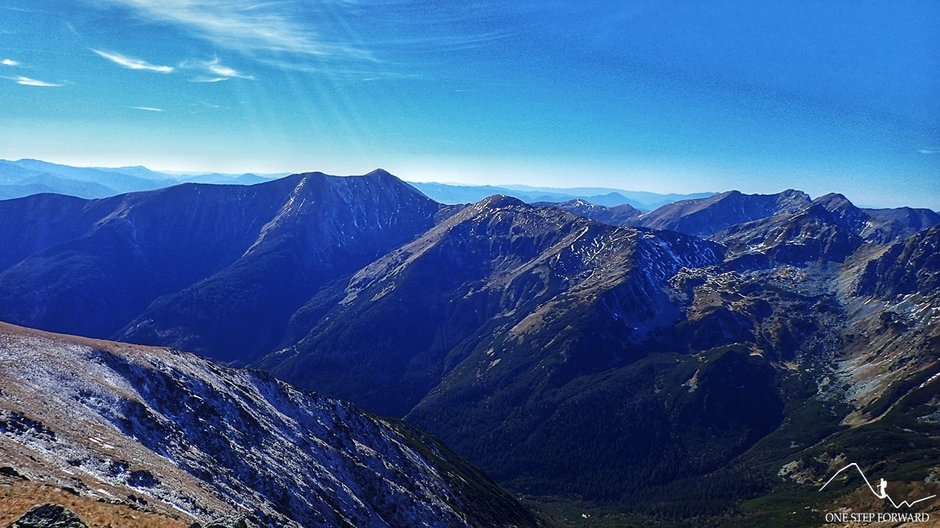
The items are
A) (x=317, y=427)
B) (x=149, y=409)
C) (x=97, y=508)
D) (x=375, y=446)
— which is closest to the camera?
(x=97, y=508)

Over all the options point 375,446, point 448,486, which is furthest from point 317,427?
point 448,486

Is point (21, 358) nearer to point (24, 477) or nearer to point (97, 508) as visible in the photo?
point (24, 477)

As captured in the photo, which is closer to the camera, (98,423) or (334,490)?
(98,423)

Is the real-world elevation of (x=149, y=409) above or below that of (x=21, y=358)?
below

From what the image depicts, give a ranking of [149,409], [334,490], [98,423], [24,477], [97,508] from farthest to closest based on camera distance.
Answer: [334,490] → [149,409] → [98,423] → [24,477] → [97,508]

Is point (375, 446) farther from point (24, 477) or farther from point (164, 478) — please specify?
point (24, 477)

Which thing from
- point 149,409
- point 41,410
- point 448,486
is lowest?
point 448,486

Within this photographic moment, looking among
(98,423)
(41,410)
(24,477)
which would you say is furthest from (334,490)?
(24,477)
